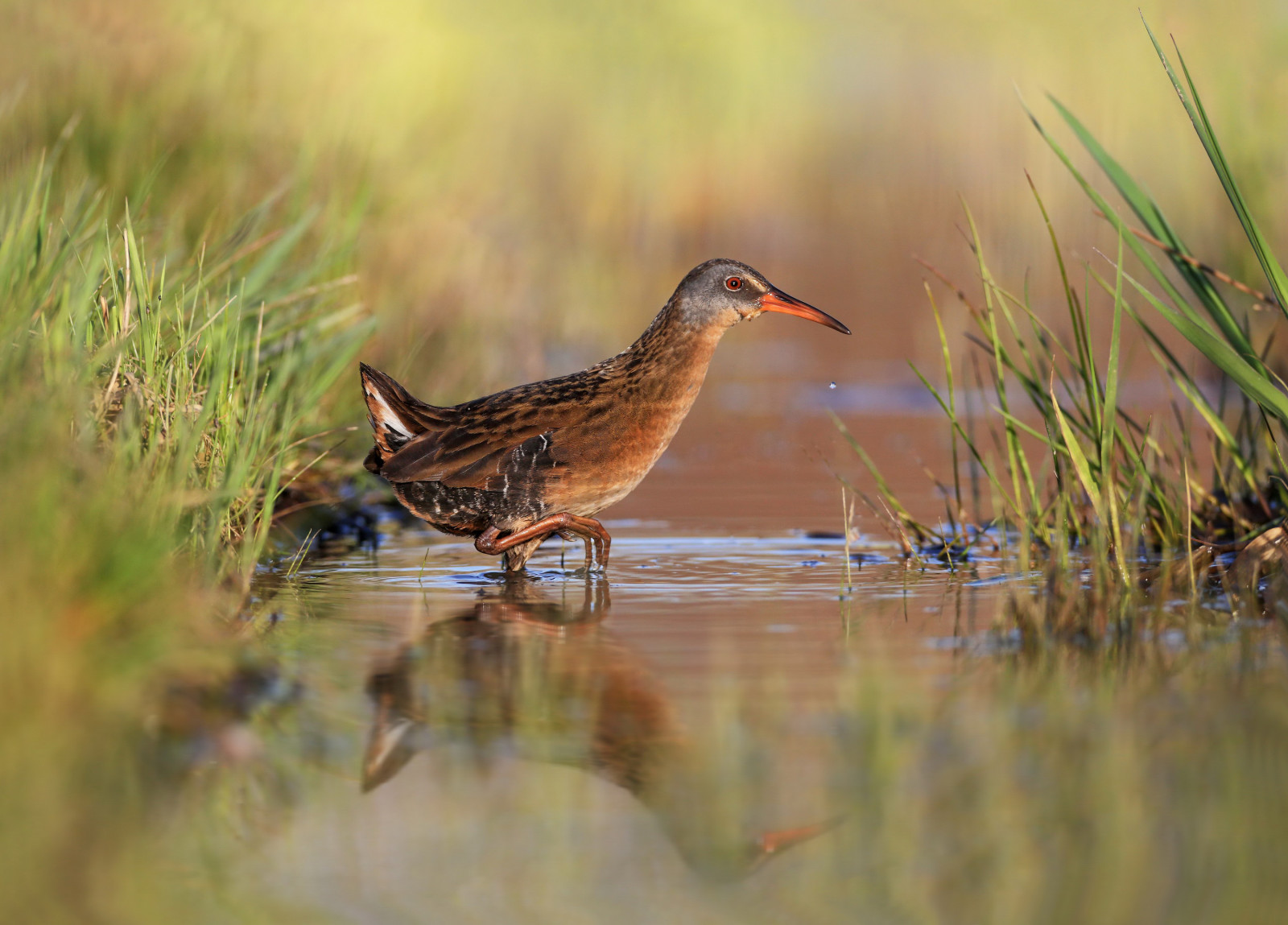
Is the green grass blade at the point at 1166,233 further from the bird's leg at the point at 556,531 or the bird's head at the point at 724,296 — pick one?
the bird's leg at the point at 556,531

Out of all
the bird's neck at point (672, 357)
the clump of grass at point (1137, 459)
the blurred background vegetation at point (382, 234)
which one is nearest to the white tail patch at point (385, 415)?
the blurred background vegetation at point (382, 234)

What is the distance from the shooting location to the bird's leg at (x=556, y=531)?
Answer: 240 inches

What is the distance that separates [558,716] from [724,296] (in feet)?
9.75

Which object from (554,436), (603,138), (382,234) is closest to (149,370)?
(554,436)

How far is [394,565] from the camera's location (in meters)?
6.34

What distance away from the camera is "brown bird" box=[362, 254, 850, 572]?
612cm

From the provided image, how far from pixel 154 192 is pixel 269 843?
18.5 feet

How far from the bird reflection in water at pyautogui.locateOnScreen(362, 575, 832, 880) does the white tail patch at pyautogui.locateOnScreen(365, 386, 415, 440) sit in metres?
1.37

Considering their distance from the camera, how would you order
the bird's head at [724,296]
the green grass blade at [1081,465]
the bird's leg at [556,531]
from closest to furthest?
the green grass blade at [1081,465], the bird's leg at [556,531], the bird's head at [724,296]

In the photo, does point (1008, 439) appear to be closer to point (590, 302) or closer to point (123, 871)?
point (123, 871)

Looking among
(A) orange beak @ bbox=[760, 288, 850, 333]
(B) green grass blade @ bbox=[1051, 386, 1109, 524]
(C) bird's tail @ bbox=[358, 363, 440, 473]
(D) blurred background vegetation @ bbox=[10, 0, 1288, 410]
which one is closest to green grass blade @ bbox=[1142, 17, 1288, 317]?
(B) green grass blade @ bbox=[1051, 386, 1109, 524]

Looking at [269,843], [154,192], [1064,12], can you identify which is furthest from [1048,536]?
[1064,12]

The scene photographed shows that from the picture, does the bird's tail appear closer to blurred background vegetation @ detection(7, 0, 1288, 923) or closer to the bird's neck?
blurred background vegetation @ detection(7, 0, 1288, 923)

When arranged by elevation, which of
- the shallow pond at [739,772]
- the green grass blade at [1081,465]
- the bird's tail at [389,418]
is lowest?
the shallow pond at [739,772]
